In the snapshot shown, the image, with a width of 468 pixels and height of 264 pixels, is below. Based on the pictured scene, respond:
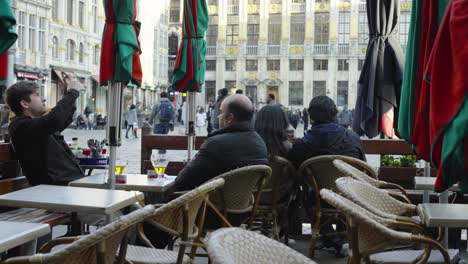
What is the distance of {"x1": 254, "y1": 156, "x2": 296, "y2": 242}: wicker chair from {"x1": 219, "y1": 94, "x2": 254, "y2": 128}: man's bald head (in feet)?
2.06

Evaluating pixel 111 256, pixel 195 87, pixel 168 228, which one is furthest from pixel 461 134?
pixel 195 87

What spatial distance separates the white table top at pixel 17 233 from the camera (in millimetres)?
2248

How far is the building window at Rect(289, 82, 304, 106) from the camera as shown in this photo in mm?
46938

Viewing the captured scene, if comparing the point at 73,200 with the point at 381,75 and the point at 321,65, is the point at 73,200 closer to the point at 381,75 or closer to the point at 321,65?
the point at 381,75

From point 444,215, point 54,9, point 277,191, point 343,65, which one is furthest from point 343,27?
point 444,215

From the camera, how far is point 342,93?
→ 151ft

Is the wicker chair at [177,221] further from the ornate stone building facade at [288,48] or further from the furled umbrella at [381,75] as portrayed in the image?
the ornate stone building facade at [288,48]

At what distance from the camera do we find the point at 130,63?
4383 mm

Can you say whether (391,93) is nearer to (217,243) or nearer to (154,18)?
(217,243)

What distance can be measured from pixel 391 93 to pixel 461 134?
152 inches

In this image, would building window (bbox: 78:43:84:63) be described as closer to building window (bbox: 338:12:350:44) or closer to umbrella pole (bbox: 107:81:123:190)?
building window (bbox: 338:12:350:44)

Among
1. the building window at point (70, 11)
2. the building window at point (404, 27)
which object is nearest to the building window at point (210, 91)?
the building window at point (404, 27)

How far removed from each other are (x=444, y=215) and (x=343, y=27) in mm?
45384

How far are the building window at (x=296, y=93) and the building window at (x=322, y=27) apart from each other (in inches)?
144
